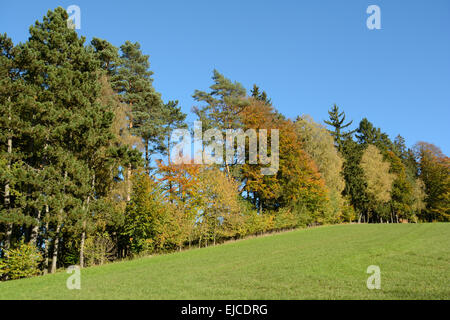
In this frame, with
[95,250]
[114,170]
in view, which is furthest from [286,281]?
[114,170]

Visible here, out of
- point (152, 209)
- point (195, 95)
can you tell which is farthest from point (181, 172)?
point (195, 95)

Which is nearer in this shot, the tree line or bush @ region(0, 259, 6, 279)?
bush @ region(0, 259, 6, 279)

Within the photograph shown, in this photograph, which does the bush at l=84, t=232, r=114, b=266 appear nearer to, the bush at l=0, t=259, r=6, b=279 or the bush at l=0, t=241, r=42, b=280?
the bush at l=0, t=241, r=42, b=280

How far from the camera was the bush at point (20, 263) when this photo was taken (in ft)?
53.9

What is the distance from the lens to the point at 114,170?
79.1 feet

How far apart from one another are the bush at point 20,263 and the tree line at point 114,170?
8 centimetres

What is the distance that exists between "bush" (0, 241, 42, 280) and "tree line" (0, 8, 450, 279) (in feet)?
0.25

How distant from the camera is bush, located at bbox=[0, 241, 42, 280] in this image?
16422mm

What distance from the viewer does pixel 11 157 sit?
18.0 m

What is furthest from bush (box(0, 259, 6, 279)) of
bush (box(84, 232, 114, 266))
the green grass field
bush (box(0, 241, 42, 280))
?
the green grass field

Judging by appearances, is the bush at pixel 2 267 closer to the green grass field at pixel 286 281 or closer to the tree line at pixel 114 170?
the tree line at pixel 114 170

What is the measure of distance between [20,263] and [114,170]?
30.3ft

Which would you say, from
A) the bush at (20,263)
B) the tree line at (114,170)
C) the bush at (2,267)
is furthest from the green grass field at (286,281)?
the tree line at (114,170)
